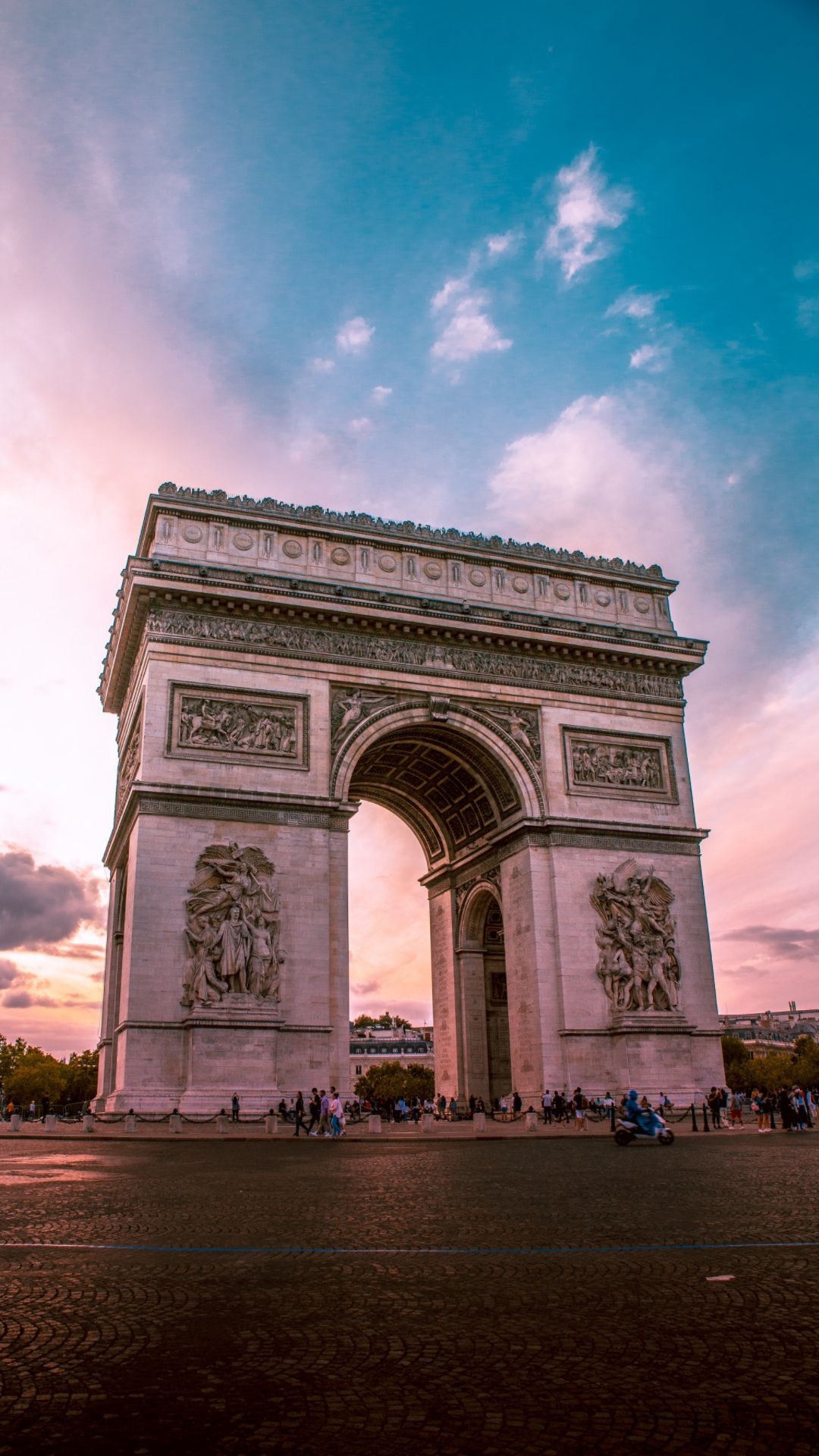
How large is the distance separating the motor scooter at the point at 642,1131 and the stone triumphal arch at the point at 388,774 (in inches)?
388

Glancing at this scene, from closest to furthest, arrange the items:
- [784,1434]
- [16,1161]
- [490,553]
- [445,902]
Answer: [784,1434]
[16,1161]
[490,553]
[445,902]

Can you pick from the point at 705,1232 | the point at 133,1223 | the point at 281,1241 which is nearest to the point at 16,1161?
the point at 133,1223

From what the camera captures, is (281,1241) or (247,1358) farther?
(281,1241)

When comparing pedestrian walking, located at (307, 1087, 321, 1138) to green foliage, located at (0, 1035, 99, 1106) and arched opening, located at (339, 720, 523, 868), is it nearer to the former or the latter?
arched opening, located at (339, 720, 523, 868)

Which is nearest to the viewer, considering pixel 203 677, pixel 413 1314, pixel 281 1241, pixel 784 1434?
pixel 784 1434

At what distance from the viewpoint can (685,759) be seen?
35469 millimetres

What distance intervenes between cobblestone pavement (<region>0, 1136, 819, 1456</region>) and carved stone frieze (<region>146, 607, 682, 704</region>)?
69.4 feet

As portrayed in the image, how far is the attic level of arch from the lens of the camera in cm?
2980

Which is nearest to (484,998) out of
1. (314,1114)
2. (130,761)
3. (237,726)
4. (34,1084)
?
(314,1114)

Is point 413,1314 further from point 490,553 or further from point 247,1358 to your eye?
point 490,553

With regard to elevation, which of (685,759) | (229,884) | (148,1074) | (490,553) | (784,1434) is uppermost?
(490,553)

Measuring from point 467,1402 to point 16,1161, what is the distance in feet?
49.2

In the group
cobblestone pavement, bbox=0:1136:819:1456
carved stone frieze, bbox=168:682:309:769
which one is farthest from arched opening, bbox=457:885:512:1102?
cobblestone pavement, bbox=0:1136:819:1456

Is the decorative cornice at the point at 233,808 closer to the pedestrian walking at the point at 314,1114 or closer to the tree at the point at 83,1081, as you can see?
the pedestrian walking at the point at 314,1114
